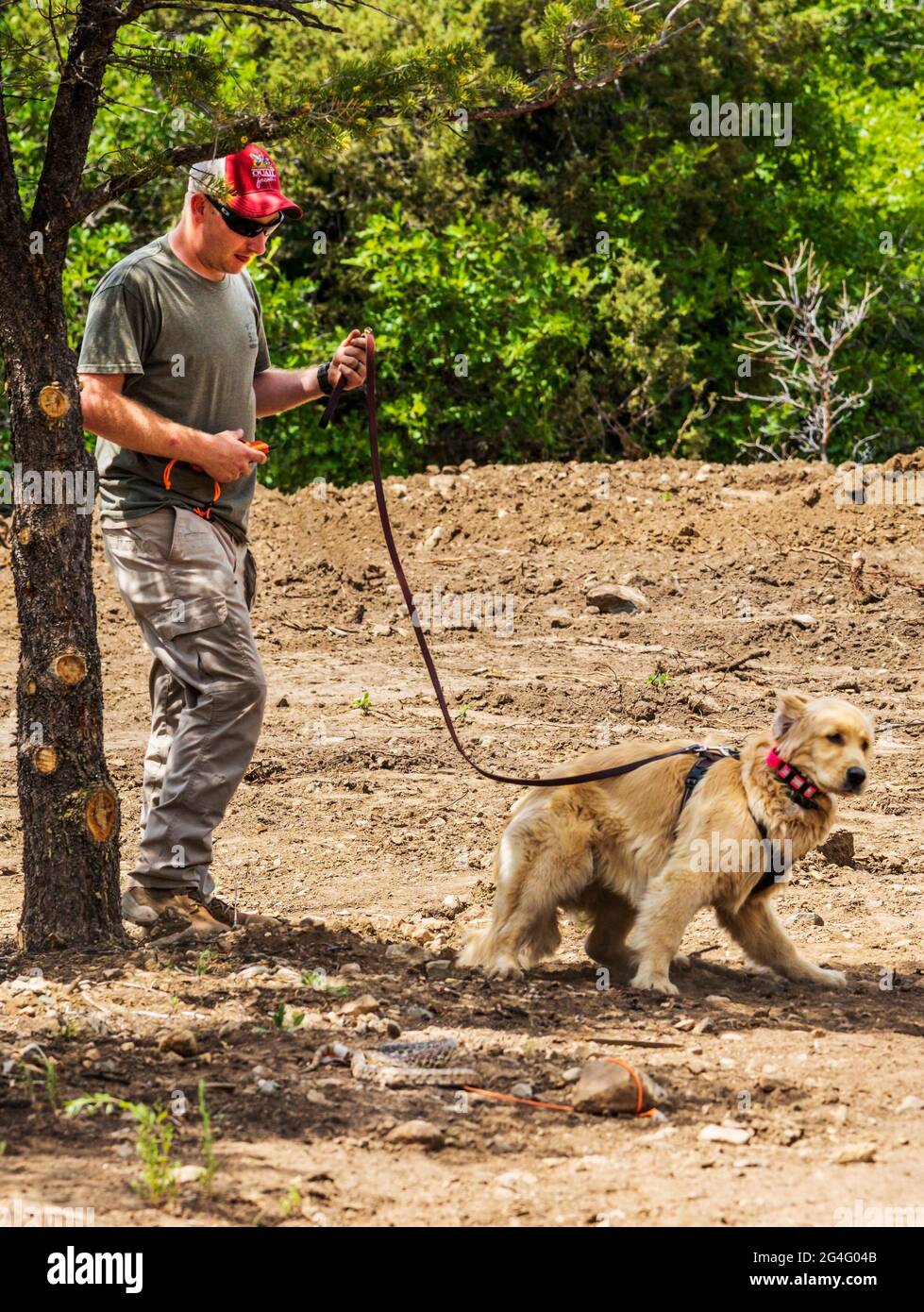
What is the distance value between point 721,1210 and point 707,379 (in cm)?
1645

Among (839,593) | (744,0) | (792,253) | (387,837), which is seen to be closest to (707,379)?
(792,253)

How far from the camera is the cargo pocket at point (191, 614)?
20.1 ft

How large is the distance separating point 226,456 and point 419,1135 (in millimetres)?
2825

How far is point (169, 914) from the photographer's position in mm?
6227

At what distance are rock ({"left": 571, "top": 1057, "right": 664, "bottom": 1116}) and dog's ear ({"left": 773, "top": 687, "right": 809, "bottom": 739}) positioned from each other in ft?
6.06

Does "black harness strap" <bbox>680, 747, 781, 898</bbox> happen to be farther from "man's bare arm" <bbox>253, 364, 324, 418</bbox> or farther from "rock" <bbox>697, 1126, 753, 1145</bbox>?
"man's bare arm" <bbox>253, 364, 324, 418</bbox>

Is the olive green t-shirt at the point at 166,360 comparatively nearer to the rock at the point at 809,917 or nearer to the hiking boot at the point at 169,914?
the hiking boot at the point at 169,914

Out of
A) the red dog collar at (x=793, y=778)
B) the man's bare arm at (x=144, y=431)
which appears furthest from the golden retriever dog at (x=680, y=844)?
the man's bare arm at (x=144, y=431)

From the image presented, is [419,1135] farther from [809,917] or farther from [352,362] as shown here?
[809,917]

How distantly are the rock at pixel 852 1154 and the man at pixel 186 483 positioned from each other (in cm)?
271

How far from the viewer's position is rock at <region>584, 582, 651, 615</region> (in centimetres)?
1316

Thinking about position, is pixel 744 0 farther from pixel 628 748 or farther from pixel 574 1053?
pixel 574 1053

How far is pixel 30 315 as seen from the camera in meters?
5.70

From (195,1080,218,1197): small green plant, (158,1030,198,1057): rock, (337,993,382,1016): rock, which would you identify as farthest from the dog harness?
(195,1080,218,1197): small green plant
